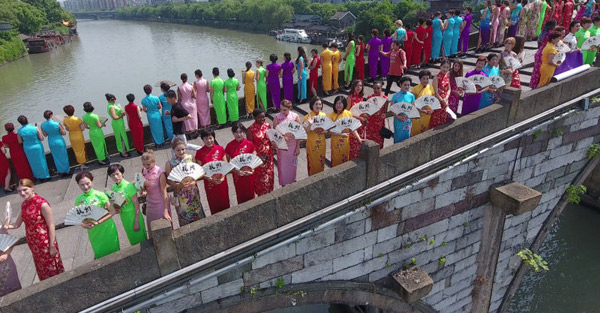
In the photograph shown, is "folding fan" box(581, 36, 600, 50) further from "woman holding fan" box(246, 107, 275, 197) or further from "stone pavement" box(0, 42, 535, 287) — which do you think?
"woman holding fan" box(246, 107, 275, 197)

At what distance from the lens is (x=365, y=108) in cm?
632

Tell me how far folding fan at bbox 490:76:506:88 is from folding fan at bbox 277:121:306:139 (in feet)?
11.8

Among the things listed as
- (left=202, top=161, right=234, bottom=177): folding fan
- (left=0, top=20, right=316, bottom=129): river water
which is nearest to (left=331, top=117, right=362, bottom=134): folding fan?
(left=202, top=161, right=234, bottom=177): folding fan

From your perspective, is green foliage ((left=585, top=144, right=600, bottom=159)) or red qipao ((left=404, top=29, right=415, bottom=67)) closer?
green foliage ((left=585, top=144, right=600, bottom=159))

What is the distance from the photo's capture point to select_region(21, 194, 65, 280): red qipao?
4465 millimetres

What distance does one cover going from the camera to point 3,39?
48.0 metres

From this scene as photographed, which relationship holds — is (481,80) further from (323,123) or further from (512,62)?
(323,123)

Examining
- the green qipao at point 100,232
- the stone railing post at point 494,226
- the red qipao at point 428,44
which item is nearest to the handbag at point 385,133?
the stone railing post at point 494,226

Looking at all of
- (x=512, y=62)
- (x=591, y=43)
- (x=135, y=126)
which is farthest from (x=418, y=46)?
(x=135, y=126)

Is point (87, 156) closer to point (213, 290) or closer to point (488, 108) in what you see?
point (213, 290)

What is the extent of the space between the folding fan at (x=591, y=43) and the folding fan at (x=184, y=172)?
27.8 ft

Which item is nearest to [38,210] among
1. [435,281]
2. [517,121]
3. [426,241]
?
[426,241]

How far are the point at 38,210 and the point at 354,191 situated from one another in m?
3.90

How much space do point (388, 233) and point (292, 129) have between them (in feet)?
7.36
